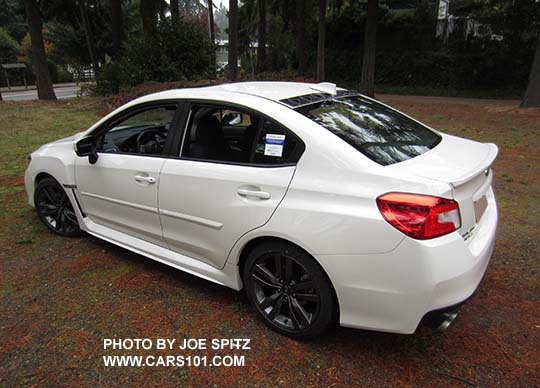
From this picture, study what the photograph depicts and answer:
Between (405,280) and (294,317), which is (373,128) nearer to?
(405,280)

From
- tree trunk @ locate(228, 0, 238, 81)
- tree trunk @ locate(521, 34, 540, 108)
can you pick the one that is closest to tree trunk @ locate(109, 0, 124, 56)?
tree trunk @ locate(228, 0, 238, 81)

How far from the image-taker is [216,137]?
3.29 m

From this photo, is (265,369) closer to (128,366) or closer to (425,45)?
(128,366)

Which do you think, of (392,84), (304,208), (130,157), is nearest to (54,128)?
Answer: (130,157)

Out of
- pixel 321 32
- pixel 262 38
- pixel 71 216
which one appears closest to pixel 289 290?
pixel 71 216

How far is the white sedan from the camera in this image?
2176mm

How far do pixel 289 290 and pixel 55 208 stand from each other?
115 inches

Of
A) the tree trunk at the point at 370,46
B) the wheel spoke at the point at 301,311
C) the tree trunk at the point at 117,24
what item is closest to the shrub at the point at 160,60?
the tree trunk at the point at 117,24

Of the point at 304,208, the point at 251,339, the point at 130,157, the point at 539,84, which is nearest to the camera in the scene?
the point at 304,208

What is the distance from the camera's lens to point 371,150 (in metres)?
2.50

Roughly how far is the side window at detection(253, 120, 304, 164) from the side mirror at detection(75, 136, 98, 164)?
5.48ft

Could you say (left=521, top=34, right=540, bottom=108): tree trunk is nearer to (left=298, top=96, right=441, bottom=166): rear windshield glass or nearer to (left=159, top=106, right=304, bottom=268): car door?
(left=298, top=96, right=441, bottom=166): rear windshield glass

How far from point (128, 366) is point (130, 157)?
162cm

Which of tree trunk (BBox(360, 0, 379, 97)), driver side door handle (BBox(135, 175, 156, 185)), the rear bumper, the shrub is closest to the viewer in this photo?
the rear bumper
